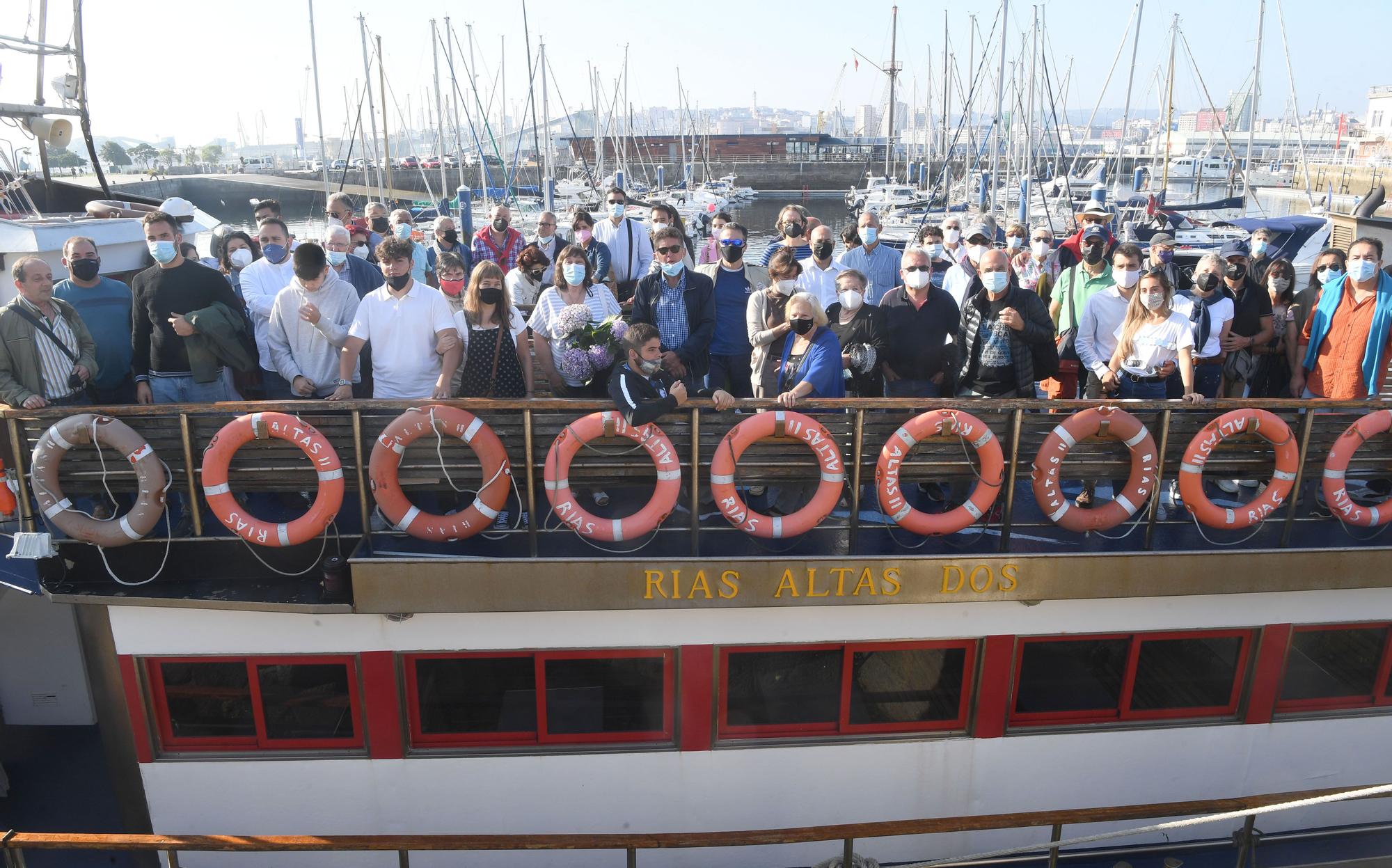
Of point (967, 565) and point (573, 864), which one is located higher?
point (967, 565)

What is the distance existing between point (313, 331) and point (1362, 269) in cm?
677

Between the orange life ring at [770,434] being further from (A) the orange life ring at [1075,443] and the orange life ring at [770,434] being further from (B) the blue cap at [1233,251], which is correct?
(B) the blue cap at [1233,251]

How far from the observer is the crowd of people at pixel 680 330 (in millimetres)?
5289

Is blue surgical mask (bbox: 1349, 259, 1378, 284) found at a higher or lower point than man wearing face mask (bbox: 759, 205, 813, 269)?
lower

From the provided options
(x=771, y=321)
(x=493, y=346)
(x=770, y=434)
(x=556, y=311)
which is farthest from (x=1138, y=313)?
(x=493, y=346)

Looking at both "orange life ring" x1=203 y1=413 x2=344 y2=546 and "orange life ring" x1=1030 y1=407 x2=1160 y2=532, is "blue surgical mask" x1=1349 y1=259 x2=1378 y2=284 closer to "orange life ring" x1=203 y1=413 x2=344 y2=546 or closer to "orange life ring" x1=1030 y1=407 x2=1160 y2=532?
"orange life ring" x1=1030 y1=407 x2=1160 y2=532

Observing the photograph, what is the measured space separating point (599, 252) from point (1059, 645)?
15.3 ft

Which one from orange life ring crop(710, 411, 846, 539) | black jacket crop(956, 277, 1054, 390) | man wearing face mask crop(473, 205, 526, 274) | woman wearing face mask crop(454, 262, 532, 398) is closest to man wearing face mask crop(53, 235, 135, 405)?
woman wearing face mask crop(454, 262, 532, 398)

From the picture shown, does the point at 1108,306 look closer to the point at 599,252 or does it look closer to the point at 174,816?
the point at 599,252

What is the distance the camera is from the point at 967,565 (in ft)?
16.1

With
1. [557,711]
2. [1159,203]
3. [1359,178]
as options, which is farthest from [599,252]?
[1359,178]

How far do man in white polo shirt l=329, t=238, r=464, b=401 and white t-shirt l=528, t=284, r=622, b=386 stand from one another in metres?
0.57

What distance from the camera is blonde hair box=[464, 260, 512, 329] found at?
202 inches

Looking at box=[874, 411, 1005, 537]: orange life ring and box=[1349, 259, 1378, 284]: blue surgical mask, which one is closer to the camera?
box=[874, 411, 1005, 537]: orange life ring
